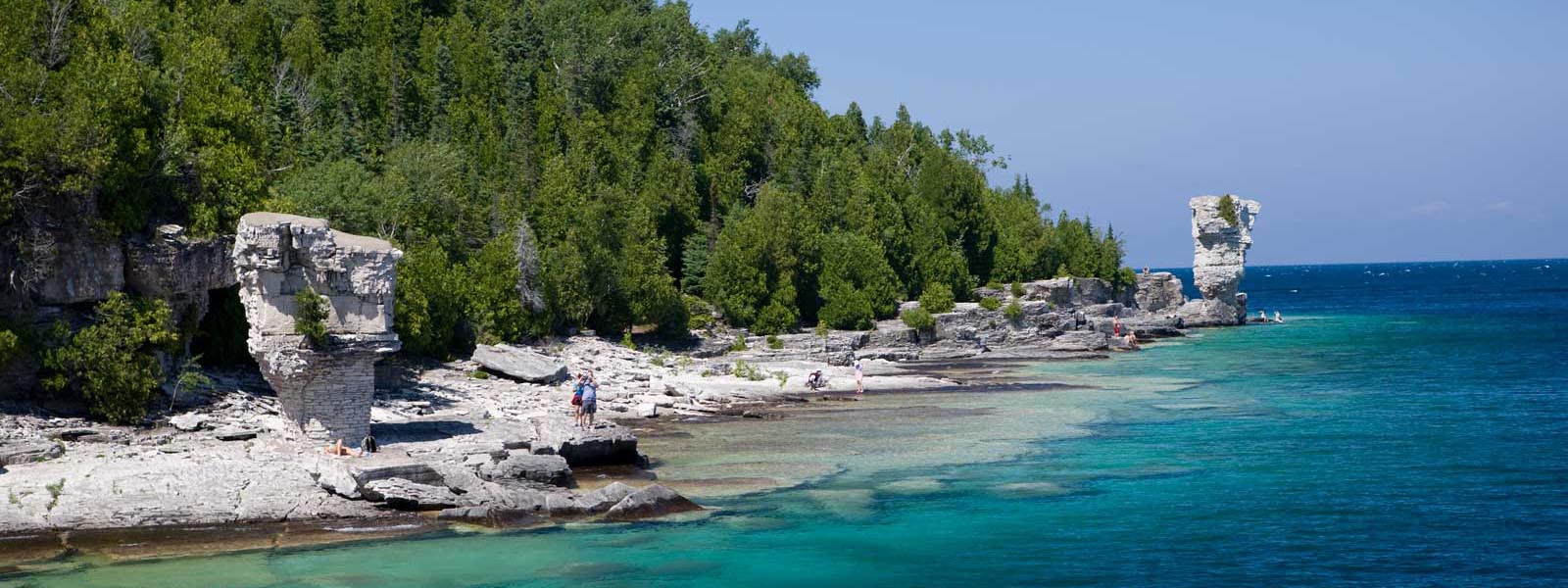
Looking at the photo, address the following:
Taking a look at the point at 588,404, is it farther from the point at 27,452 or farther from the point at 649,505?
the point at 27,452

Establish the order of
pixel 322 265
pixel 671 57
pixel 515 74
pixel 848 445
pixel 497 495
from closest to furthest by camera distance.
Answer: pixel 497 495
pixel 322 265
pixel 848 445
pixel 515 74
pixel 671 57

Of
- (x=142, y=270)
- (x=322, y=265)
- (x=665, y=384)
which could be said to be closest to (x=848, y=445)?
(x=665, y=384)

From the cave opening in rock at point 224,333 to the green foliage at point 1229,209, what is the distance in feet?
246

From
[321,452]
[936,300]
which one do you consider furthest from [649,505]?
[936,300]

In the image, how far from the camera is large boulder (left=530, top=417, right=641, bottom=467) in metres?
32.3

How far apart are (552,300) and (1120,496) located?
28.8 metres

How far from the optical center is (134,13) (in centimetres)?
4706

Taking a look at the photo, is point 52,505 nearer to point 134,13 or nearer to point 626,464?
point 626,464

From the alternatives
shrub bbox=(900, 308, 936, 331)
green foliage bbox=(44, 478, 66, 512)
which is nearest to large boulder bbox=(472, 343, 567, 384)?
green foliage bbox=(44, 478, 66, 512)

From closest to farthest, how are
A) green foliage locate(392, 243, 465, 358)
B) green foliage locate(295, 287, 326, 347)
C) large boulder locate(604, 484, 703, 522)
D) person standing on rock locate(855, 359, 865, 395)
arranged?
large boulder locate(604, 484, 703, 522) < green foliage locate(295, 287, 326, 347) < green foliage locate(392, 243, 465, 358) < person standing on rock locate(855, 359, 865, 395)

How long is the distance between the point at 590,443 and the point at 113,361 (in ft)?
33.9

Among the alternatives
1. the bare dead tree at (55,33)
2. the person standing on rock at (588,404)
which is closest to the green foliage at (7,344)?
the bare dead tree at (55,33)

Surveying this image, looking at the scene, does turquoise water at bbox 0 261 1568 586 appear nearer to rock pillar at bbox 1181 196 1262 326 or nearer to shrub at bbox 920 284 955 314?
shrub at bbox 920 284 955 314

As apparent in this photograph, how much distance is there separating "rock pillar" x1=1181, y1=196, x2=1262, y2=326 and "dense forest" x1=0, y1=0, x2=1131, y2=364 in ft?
19.3
